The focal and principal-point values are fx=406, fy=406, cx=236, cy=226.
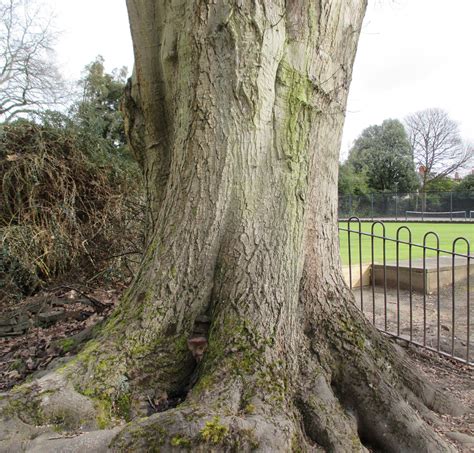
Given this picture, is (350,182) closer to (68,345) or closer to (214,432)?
(68,345)

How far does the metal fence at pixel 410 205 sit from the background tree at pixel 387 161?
17.6 feet

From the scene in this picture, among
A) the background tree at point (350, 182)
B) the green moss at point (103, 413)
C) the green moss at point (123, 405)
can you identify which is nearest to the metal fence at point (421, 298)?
the green moss at point (123, 405)

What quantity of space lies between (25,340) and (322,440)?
349 cm

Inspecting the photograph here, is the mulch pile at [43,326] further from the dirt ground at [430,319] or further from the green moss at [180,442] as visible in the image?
the dirt ground at [430,319]

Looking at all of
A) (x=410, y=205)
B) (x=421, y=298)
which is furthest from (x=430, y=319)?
(x=410, y=205)

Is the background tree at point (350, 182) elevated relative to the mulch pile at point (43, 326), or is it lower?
elevated

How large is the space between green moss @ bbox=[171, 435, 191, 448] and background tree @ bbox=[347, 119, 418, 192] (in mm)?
40117

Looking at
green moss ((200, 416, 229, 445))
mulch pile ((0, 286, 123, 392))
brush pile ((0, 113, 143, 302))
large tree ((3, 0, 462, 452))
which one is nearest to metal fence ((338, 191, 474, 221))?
brush pile ((0, 113, 143, 302))

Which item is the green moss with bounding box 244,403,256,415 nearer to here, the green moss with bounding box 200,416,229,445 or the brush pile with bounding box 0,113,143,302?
the green moss with bounding box 200,416,229,445

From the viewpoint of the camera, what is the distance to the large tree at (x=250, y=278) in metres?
2.09

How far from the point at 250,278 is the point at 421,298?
5.67 metres

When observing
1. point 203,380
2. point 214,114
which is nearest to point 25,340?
point 203,380

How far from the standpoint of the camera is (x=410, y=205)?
33.7 metres

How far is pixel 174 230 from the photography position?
2.54 m
